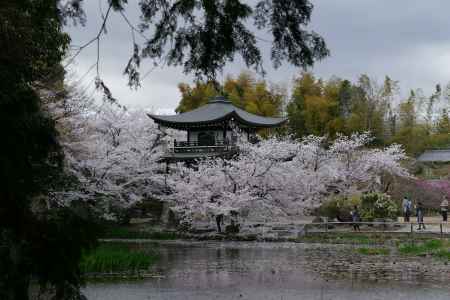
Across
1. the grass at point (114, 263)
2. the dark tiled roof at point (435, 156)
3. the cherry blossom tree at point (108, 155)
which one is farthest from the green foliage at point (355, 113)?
the grass at point (114, 263)

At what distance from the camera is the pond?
32.4ft

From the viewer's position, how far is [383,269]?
12.8m

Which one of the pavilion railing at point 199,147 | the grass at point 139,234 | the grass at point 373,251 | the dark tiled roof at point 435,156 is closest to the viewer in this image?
the grass at point 373,251

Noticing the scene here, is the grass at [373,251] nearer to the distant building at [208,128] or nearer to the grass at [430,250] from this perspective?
the grass at [430,250]

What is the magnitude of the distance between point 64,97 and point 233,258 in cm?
874

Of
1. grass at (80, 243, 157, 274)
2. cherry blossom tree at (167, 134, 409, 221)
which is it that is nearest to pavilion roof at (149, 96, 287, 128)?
cherry blossom tree at (167, 134, 409, 221)

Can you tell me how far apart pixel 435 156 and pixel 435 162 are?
61cm

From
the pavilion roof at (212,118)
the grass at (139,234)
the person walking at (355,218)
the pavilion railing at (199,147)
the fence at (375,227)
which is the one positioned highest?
the pavilion roof at (212,118)

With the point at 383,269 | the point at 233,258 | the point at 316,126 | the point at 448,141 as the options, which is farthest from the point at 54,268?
the point at 448,141

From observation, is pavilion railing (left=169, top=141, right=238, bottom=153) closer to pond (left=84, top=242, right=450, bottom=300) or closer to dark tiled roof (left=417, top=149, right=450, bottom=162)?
pond (left=84, top=242, right=450, bottom=300)

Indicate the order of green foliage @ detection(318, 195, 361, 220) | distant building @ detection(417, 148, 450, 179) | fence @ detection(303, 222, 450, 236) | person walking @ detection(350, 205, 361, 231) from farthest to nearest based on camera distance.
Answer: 1. distant building @ detection(417, 148, 450, 179)
2. green foliage @ detection(318, 195, 361, 220)
3. person walking @ detection(350, 205, 361, 231)
4. fence @ detection(303, 222, 450, 236)

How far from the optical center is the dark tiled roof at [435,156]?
131 feet

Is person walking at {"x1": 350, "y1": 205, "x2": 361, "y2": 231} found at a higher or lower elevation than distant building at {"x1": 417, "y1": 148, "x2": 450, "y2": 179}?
lower

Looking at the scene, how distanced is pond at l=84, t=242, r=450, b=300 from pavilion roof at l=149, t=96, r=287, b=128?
1216cm
